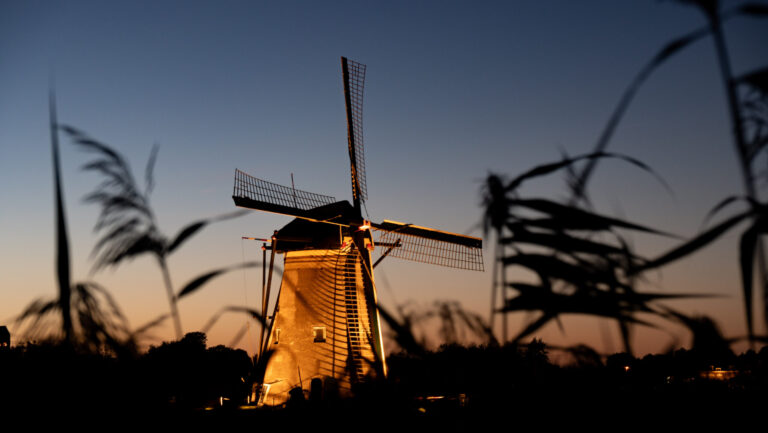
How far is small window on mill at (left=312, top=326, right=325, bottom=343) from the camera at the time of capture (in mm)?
17297

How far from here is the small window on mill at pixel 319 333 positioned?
56.7 feet

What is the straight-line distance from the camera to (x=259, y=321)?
3.05 m

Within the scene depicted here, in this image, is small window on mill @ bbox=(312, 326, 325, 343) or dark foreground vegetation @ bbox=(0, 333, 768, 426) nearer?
dark foreground vegetation @ bbox=(0, 333, 768, 426)

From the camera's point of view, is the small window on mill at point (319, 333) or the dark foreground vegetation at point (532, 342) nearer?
the dark foreground vegetation at point (532, 342)

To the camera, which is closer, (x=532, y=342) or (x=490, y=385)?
(x=532, y=342)

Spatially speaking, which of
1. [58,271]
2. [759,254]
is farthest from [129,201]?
[759,254]

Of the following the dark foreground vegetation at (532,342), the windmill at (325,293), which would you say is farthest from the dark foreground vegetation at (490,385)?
the windmill at (325,293)

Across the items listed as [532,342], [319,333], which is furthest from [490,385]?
[319,333]

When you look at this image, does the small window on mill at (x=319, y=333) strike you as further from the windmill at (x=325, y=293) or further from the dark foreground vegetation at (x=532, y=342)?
the dark foreground vegetation at (x=532, y=342)

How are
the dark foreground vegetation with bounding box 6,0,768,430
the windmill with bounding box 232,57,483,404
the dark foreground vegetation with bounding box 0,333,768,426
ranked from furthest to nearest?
the windmill with bounding box 232,57,483,404 → the dark foreground vegetation with bounding box 0,333,768,426 → the dark foreground vegetation with bounding box 6,0,768,430

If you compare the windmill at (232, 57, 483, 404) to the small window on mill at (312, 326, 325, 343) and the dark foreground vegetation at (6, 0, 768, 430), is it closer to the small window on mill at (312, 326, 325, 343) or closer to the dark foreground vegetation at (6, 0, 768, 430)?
the small window on mill at (312, 326, 325, 343)

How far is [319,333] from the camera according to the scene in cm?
1744

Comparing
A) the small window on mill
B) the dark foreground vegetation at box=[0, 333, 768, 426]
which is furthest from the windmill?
the dark foreground vegetation at box=[0, 333, 768, 426]

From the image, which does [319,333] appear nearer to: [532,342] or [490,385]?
[490,385]
